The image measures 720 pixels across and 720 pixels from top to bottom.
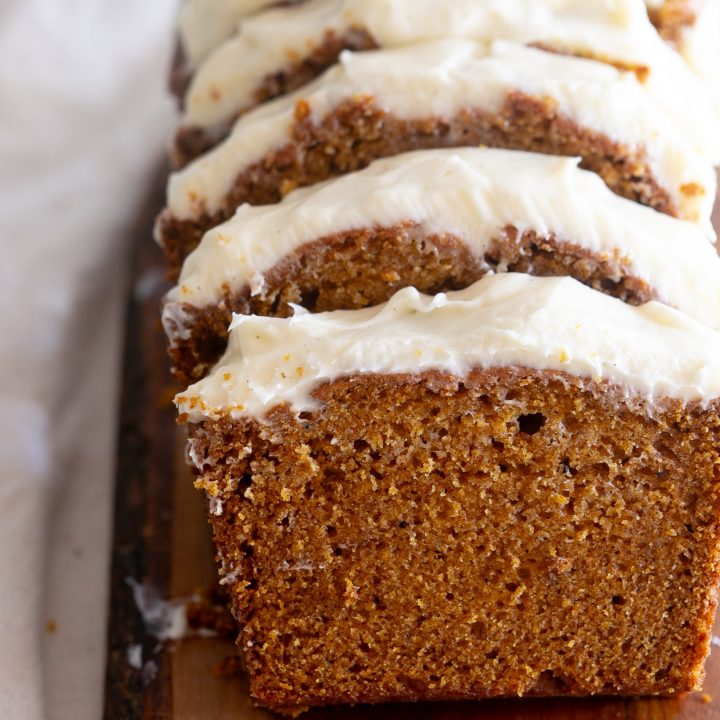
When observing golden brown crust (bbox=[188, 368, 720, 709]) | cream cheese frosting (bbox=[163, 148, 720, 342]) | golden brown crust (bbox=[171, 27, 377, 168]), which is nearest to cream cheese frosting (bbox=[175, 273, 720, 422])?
golden brown crust (bbox=[188, 368, 720, 709])

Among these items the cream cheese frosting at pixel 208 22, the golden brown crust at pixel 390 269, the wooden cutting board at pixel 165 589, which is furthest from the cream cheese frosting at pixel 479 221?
the cream cheese frosting at pixel 208 22

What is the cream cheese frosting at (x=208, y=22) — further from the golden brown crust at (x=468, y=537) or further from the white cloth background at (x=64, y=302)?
the golden brown crust at (x=468, y=537)

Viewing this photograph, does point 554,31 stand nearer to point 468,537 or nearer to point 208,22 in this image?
point 208,22

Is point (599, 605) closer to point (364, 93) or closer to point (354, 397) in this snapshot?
point (354, 397)

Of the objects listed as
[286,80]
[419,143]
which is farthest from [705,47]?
[286,80]

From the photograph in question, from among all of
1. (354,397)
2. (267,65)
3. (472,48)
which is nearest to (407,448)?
(354,397)

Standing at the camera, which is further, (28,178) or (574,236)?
(28,178)
